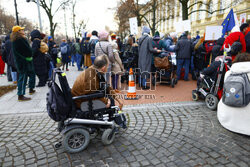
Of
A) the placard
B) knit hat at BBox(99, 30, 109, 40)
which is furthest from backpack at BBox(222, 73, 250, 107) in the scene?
the placard

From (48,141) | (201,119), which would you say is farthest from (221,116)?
(48,141)

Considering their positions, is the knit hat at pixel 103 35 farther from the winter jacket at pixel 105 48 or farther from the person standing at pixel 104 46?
the winter jacket at pixel 105 48

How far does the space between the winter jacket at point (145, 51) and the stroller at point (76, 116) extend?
11.6 feet

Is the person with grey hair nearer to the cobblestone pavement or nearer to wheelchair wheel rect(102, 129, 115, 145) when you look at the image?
wheelchair wheel rect(102, 129, 115, 145)

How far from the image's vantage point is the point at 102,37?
5.64 metres

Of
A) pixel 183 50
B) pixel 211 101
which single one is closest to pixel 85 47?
pixel 183 50

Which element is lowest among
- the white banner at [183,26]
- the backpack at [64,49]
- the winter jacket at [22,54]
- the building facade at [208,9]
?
the winter jacket at [22,54]

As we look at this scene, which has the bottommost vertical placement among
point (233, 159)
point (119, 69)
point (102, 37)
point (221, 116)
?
point (233, 159)

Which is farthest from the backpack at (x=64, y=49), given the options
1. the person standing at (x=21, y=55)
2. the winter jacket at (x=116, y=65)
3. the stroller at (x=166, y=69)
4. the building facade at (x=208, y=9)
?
the building facade at (x=208, y=9)

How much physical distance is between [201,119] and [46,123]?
133 inches

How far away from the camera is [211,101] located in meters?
4.63

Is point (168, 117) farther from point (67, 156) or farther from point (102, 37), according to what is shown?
point (102, 37)

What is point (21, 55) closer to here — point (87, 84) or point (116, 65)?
point (116, 65)

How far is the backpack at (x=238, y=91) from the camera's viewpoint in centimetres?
311
